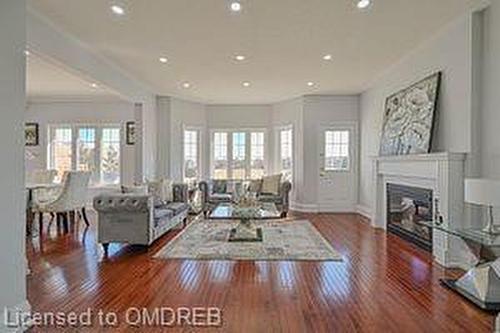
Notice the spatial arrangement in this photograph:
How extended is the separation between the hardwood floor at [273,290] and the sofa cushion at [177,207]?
4.43ft

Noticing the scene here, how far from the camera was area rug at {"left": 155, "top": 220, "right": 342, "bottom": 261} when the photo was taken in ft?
18.0

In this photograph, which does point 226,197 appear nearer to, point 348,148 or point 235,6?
point 348,148

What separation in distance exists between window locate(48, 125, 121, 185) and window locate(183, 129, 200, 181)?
1724 millimetres

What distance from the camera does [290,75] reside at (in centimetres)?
816

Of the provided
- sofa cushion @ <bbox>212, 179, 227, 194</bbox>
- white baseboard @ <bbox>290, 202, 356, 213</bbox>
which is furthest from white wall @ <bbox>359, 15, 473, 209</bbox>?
sofa cushion @ <bbox>212, 179, 227, 194</bbox>

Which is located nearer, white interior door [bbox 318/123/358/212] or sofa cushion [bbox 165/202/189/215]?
sofa cushion [bbox 165/202/189/215]

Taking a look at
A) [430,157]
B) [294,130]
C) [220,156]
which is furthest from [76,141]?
[430,157]

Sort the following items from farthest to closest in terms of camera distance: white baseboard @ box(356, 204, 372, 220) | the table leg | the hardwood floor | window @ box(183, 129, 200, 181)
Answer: window @ box(183, 129, 200, 181)
white baseboard @ box(356, 204, 372, 220)
the table leg
the hardwood floor

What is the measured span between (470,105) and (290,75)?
3.84 metres

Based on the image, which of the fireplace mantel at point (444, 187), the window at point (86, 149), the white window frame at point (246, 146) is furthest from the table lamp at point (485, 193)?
the window at point (86, 149)

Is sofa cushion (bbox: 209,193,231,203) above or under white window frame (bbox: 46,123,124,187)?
under

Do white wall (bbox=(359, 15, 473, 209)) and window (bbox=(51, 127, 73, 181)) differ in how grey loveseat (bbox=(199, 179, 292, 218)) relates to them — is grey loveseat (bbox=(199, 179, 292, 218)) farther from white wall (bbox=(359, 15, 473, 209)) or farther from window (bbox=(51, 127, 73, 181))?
window (bbox=(51, 127, 73, 181))

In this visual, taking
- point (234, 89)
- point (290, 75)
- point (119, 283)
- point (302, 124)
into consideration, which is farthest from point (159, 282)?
point (302, 124)

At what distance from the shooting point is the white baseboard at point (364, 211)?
9344mm
